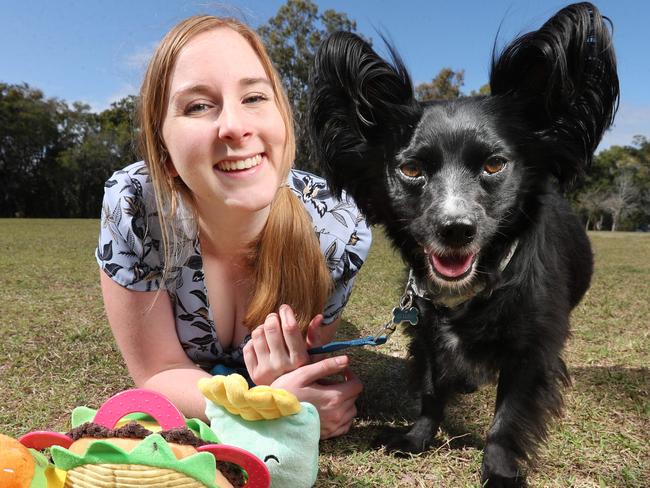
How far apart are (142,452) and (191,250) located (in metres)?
1.17

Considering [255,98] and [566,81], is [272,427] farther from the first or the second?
[566,81]

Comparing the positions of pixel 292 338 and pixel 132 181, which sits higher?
pixel 132 181

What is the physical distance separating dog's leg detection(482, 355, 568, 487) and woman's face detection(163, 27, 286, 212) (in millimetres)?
1035

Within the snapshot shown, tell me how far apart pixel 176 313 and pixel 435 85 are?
24.1 metres

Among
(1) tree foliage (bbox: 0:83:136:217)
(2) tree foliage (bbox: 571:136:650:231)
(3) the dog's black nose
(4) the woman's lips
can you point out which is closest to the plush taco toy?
(4) the woman's lips

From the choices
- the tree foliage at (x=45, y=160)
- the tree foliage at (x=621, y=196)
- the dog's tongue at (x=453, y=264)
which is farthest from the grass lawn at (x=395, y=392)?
the tree foliage at (x=621, y=196)

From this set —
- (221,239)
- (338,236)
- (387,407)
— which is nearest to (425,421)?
(387,407)

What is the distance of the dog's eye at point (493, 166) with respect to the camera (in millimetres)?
1787

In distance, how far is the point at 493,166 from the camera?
1.79m

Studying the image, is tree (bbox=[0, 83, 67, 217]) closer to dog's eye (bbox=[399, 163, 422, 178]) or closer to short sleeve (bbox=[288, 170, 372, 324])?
short sleeve (bbox=[288, 170, 372, 324])

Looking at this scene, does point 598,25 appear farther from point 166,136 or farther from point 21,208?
point 21,208

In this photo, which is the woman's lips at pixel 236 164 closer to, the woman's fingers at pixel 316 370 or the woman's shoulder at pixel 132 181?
the woman's shoulder at pixel 132 181

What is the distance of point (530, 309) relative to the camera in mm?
1739

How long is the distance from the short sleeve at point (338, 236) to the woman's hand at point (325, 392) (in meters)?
0.51
